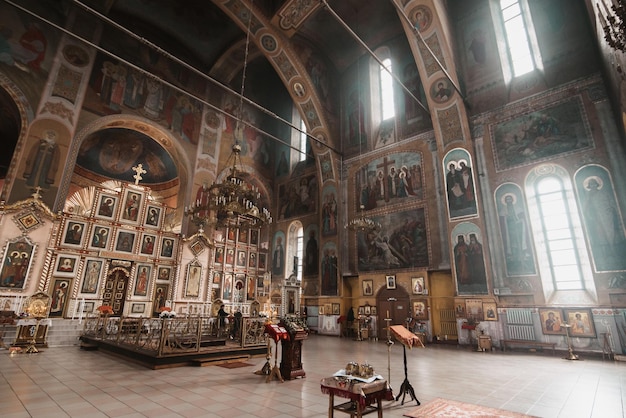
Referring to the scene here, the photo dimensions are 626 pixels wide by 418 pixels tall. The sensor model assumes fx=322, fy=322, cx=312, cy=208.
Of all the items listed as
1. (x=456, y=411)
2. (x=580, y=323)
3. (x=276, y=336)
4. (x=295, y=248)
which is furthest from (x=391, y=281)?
(x=456, y=411)

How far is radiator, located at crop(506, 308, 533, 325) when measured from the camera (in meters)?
9.80

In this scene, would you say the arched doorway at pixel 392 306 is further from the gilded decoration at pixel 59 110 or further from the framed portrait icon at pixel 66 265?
the gilded decoration at pixel 59 110

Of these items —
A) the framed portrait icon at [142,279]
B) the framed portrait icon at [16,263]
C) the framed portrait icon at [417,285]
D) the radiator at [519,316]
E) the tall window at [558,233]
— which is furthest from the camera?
the framed portrait icon at [142,279]

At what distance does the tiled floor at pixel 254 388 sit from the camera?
380 centimetres

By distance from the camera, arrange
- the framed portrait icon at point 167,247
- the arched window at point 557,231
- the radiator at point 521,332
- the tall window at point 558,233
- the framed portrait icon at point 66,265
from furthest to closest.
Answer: the framed portrait icon at point 167,247, the framed portrait icon at point 66,265, the radiator at point 521,332, the tall window at point 558,233, the arched window at point 557,231

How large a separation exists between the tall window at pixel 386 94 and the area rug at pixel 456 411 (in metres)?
13.1

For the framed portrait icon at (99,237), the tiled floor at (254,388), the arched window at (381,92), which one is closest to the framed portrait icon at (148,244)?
the framed portrait icon at (99,237)

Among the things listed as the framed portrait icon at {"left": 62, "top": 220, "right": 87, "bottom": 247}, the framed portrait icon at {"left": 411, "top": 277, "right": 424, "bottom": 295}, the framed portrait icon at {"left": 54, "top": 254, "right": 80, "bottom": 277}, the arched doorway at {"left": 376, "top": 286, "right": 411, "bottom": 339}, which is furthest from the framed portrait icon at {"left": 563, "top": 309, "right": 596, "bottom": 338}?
the framed portrait icon at {"left": 62, "top": 220, "right": 87, "bottom": 247}

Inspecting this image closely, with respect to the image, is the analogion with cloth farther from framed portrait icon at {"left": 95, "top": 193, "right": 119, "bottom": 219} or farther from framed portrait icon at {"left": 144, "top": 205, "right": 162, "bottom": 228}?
framed portrait icon at {"left": 144, "top": 205, "right": 162, "bottom": 228}

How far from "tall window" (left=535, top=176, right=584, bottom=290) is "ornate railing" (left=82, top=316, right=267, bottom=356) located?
8.92 meters

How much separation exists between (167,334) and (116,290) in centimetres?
845

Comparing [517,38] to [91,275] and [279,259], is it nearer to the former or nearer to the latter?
[279,259]

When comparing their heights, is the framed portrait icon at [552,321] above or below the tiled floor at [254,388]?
above

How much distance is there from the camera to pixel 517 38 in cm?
1198
